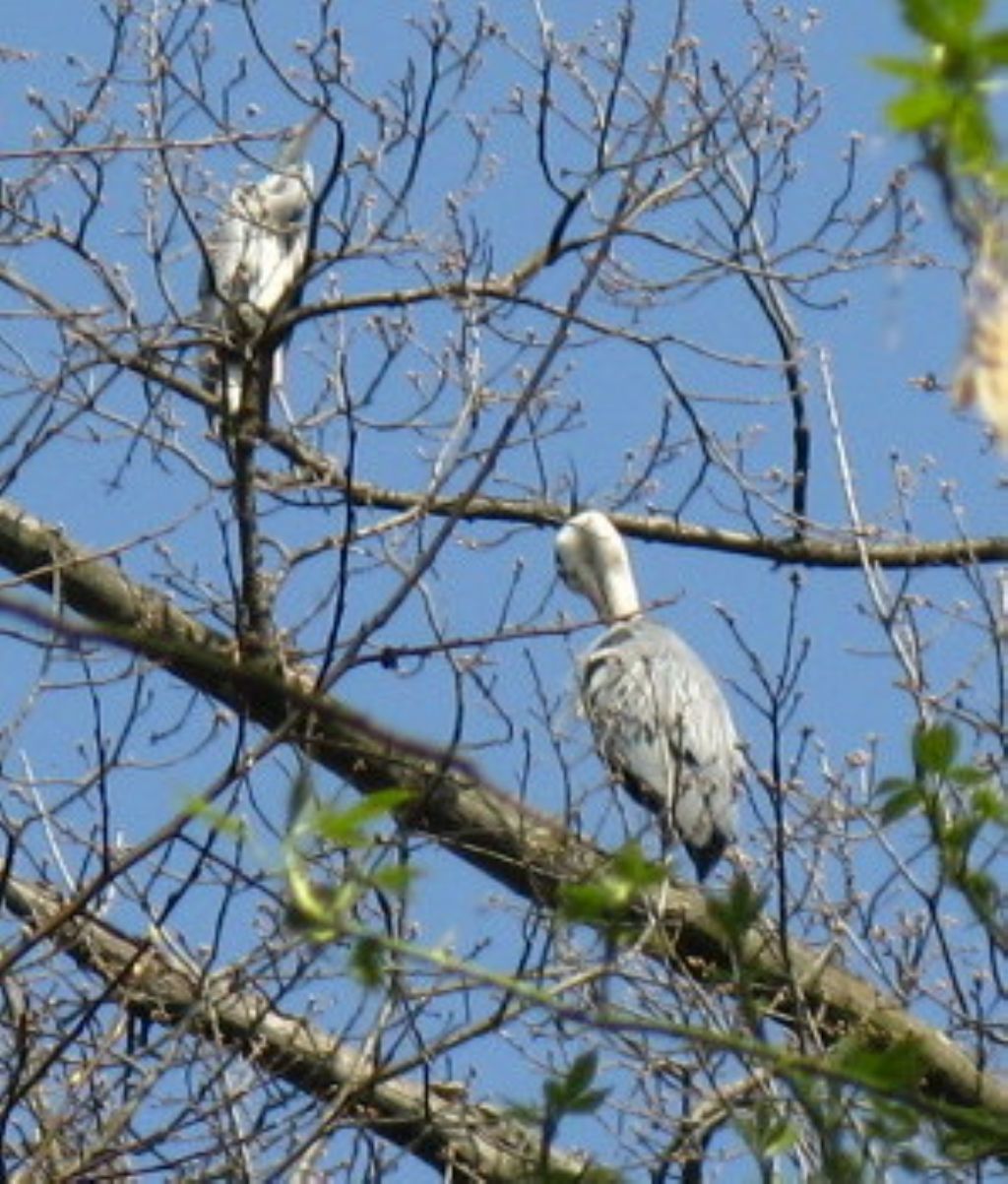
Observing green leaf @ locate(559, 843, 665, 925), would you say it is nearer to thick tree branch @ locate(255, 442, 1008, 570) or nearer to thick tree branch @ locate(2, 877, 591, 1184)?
thick tree branch @ locate(2, 877, 591, 1184)

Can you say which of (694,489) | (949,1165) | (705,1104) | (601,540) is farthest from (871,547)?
(949,1165)

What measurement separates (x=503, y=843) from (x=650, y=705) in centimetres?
186

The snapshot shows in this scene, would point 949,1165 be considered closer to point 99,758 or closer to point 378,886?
point 378,886

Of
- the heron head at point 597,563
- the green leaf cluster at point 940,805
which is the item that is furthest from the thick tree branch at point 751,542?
the green leaf cluster at point 940,805

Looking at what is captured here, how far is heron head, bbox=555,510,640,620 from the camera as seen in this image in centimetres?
739

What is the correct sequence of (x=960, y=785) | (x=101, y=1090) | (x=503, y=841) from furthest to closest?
(x=503, y=841), (x=101, y=1090), (x=960, y=785)

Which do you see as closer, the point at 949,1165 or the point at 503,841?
the point at 949,1165

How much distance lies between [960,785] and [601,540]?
19.4ft

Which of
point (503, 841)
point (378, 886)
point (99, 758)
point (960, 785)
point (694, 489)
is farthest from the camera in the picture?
point (694, 489)

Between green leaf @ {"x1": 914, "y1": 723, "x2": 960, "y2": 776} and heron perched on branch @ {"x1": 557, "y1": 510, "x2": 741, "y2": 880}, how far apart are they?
13.7ft

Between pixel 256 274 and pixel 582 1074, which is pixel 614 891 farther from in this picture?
pixel 256 274

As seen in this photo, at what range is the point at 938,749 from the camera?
184 cm

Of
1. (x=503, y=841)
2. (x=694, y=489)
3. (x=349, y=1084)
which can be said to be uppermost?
(x=694, y=489)

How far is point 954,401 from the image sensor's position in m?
1.24
